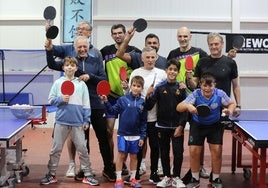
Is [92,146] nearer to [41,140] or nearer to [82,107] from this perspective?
[41,140]

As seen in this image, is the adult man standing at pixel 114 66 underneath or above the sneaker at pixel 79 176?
above

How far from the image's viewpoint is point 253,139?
4191 mm

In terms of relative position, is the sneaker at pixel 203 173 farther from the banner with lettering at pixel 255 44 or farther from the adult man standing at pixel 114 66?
the banner with lettering at pixel 255 44

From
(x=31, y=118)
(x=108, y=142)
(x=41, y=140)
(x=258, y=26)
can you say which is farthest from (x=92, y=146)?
(x=258, y=26)

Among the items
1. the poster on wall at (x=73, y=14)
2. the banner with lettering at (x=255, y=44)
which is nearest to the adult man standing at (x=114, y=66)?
the banner with lettering at (x=255, y=44)

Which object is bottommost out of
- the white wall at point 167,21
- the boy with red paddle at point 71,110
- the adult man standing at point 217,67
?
the boy with red paddle at point 71,110

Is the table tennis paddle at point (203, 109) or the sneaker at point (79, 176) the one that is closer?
the table tennis paddle at point (203, 109)

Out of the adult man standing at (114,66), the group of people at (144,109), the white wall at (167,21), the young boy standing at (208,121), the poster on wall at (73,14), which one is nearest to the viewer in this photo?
the young boy standing at (208,121)

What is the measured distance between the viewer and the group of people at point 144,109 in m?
5.03

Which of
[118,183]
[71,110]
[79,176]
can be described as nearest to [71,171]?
[79,176]

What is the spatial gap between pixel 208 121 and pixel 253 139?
841mm

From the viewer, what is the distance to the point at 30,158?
6.78 m

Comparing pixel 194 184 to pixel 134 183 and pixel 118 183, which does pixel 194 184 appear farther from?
pixel 118 183

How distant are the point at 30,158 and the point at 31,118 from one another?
188cm
